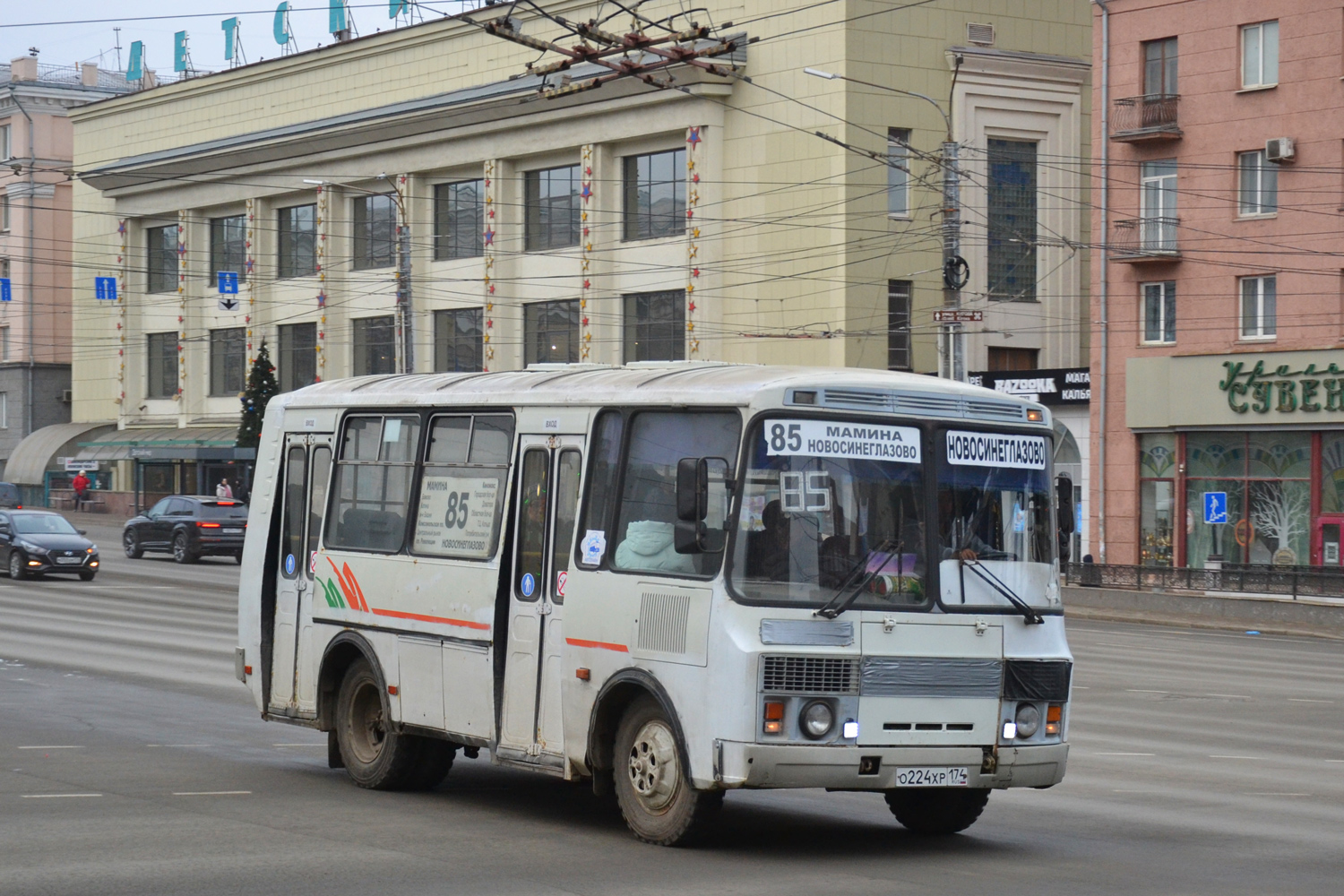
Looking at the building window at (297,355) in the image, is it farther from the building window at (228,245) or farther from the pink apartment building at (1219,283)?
the pink apartment building at (1219,283)

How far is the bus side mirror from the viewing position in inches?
383

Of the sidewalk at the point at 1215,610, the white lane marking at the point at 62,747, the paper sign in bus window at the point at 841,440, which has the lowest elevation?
the sidewalk at the point at 1215,610

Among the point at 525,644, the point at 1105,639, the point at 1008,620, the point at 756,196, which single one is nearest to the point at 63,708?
the point at 525,644

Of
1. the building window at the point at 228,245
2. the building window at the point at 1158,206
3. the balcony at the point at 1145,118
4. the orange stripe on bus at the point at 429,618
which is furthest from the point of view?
the building window at the point at 228,245

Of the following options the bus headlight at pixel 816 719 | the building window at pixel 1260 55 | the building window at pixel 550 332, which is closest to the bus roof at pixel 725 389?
the bus headlight at pixel 816 719

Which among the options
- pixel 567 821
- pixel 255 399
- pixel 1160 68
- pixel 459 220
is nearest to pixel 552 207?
pixel 459 220

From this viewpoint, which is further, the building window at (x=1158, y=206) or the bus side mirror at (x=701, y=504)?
the building window at (x=1158, y=206)

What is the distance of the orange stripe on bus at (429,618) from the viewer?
11867 millimetres

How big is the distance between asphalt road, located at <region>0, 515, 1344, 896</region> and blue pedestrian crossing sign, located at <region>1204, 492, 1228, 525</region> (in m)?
23.0

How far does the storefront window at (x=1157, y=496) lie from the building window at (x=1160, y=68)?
26.0 ft

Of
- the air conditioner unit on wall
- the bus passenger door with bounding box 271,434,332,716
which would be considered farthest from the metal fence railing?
the bus passenger door with bounding box 271,434,332,716

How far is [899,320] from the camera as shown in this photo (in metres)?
54.9

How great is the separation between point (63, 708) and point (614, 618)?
860 cm

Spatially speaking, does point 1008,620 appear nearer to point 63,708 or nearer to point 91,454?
point 63,708
